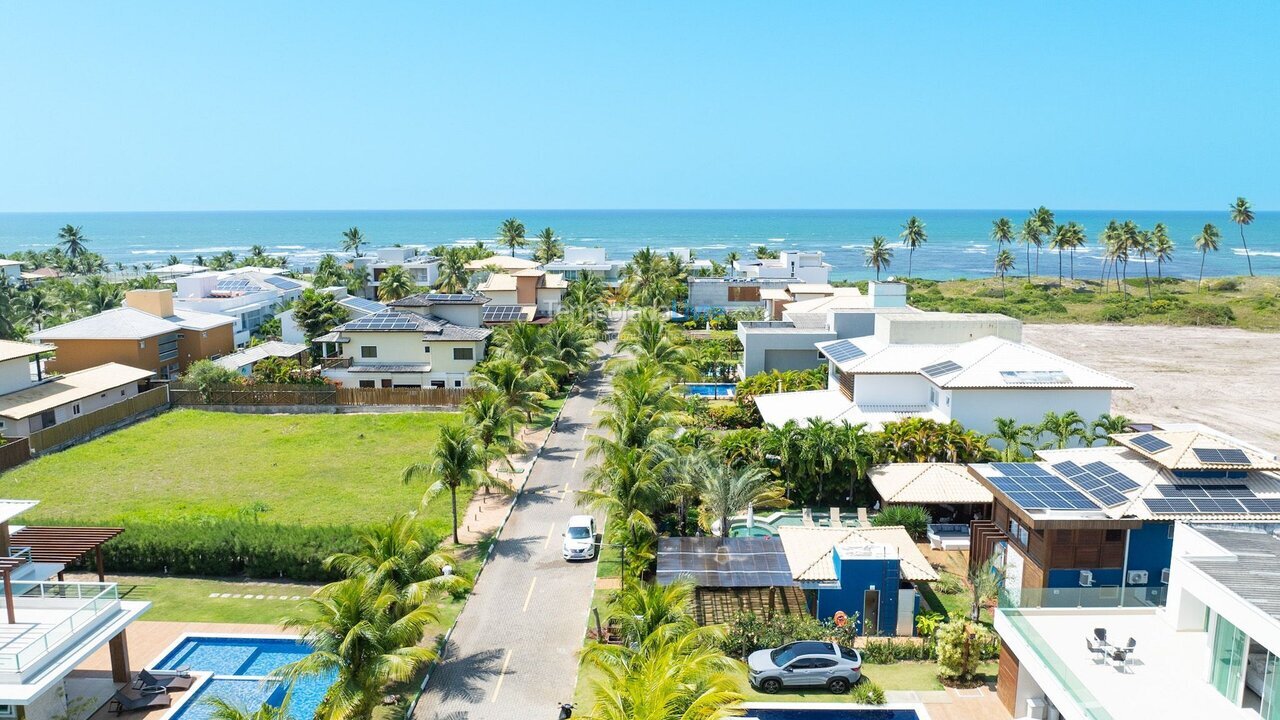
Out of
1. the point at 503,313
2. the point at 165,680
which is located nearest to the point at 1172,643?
the point at 165,680

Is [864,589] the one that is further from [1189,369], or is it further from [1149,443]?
[1189,369]

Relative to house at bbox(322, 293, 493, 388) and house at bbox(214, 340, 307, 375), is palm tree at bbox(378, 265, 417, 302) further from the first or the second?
house at bbox(322, 293, 493, 388)

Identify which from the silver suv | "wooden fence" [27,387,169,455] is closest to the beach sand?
the silver suv

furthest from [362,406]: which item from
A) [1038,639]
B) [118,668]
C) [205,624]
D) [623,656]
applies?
[1038,639]

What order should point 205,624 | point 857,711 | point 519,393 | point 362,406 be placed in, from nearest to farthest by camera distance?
point 857,711 < point 205,624 < point 519,393 < point 362,406

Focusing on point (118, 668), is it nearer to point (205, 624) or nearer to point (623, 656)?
point (205, 624)
